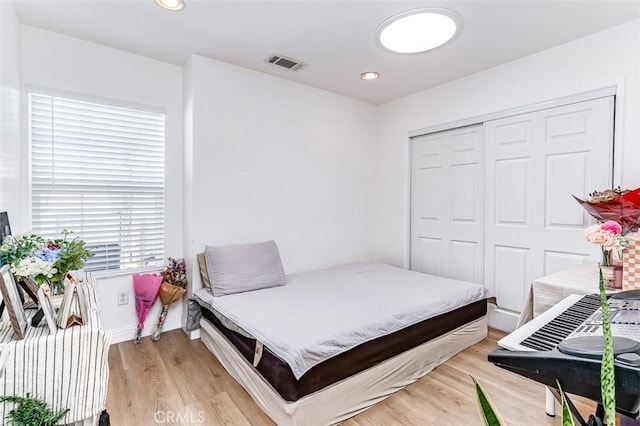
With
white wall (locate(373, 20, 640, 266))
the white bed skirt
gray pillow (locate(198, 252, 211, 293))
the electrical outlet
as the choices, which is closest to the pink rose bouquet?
white wall (locate(373, 20, 640, 266))

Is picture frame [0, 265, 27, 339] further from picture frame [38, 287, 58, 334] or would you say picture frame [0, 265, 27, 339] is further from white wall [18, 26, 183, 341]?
white wall [18, 26, 183, 341]

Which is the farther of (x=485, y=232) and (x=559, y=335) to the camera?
(x=485, y=232)

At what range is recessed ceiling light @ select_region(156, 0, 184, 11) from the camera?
201 centimetres

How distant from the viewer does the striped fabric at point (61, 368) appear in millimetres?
1113

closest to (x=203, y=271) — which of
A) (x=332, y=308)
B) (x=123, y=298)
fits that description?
(x=123, y=298)

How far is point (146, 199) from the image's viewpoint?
9.46 feet

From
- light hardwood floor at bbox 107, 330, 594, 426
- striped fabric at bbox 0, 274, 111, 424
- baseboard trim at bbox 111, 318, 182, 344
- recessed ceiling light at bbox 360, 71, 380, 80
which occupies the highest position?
recessed ceiling light at bbox 360, 71, 380, 80

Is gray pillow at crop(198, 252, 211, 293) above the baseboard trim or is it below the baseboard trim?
above

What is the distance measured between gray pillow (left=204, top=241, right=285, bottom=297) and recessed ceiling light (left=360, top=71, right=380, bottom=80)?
77.3 inches

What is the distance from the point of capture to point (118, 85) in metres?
2.71

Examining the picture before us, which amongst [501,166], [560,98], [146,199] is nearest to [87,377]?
[146,199]

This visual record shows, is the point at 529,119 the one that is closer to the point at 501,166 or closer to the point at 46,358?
the point at 501,166

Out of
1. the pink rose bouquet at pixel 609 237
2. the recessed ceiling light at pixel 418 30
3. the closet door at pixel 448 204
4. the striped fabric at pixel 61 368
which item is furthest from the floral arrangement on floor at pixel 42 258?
the closet door at pixel 448 204

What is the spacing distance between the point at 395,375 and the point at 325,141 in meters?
2.57
